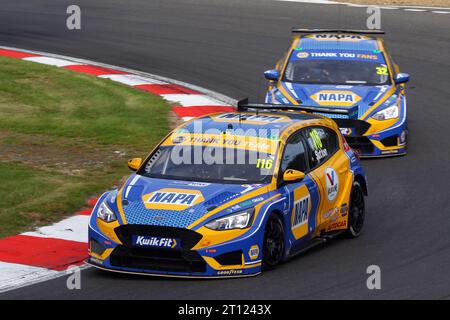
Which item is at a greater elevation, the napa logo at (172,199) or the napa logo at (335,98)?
the napa logo at (172,199)

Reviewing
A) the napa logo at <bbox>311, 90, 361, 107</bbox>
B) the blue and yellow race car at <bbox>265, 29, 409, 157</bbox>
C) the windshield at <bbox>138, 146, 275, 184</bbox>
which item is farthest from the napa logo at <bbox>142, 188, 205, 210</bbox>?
the napa logo at <bbox>311, 90, 361, 107</bbox>

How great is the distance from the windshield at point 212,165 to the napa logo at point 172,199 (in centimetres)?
41

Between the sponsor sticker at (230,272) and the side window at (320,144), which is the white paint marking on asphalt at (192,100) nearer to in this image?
the side window at (320,144)

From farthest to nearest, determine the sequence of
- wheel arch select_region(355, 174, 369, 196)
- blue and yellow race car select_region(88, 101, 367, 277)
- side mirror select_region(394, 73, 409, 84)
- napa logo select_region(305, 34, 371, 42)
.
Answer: napa logo select_region(305, 34, 371, 42) < side mirror select_region(394, 73, 409, 84) < wheel arch select_region(355, 174, 369, 196) < blue and yellow race car select_region(88, 101, 367, 277)

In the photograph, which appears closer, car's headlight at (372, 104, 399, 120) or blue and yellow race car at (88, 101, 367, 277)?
blue and yellow race car at (88, 101, 367, 277)

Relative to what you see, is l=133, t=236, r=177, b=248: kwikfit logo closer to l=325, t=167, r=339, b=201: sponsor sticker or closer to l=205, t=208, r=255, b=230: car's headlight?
l=205, t=208, r=255, b=230: car's headlight

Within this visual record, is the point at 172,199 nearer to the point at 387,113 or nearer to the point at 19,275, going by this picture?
the point at 19,275

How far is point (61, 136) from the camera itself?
17.4 meters

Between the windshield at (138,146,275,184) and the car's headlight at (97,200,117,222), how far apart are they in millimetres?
724

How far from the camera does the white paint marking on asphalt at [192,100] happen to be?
1952 cm

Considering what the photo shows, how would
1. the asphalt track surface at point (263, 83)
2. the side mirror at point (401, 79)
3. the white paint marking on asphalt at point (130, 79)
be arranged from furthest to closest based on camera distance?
the white paint marking on asphalt at point (130, 79) < the side mirror at point (401, 79) < the asphalt track surface at point (263, 83)

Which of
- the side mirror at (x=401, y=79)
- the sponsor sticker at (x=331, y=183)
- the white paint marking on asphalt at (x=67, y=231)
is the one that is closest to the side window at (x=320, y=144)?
the sponsor sticker at (x=331, y=183)

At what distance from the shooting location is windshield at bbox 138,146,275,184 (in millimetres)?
11477

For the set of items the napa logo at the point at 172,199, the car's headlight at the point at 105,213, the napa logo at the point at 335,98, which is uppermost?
the napa logo at the point at 172,199
